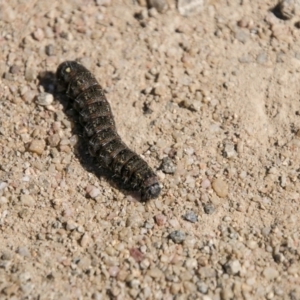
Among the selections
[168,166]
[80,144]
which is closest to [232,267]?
[168,166]

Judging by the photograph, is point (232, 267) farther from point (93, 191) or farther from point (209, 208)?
point (93, 191)

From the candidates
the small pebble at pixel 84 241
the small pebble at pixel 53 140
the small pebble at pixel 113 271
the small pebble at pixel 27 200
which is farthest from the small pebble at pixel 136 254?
the small pebble at pixel 53 140

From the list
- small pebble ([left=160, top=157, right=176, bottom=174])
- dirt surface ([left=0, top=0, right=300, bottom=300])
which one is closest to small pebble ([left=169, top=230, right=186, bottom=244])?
dirt surface ([left=0, top=0, right=300, bottom=300])

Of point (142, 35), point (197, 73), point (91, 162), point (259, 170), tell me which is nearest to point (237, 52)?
point (197, 73)

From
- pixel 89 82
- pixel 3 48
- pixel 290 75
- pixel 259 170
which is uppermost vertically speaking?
pixel 290 75

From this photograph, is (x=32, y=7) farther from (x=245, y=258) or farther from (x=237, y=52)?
Result: (x=245, y=258)

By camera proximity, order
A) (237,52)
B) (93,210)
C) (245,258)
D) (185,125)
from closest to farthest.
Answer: (245,258)
(93,210)
(185,125)
(237,52)

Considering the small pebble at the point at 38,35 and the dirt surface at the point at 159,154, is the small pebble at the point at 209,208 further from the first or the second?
the small pebble at the point at 38,35
